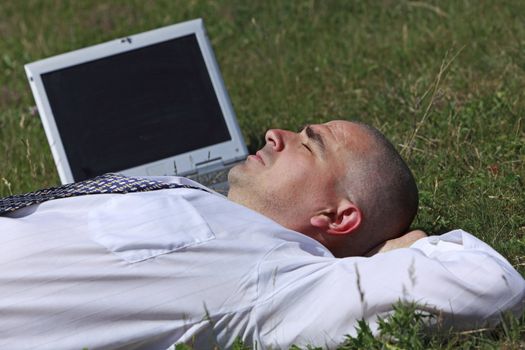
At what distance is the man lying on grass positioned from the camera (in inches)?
157

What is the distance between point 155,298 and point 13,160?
11.8ft

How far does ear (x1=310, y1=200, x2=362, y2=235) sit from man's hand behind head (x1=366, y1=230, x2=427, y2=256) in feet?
0.48

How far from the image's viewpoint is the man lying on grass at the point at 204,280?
13.1 ft

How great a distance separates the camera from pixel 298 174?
4570mm

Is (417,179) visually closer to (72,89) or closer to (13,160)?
(72,89)

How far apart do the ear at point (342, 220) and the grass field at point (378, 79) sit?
712 millimetres

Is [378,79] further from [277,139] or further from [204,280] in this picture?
[204,280]

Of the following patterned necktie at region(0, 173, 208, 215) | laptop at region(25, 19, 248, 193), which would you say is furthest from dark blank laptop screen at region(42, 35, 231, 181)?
patterned necktie at region(0, 173, 208, 215)

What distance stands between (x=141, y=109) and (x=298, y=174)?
2182 mm

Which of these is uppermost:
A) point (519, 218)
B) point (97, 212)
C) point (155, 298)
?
point (97, 212)

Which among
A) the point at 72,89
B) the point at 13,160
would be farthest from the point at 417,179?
the point at 13,160

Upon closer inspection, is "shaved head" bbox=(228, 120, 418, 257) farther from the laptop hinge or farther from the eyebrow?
the laptop hinge

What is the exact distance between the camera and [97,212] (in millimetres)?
4320

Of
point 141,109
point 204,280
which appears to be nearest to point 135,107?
point 141,109
